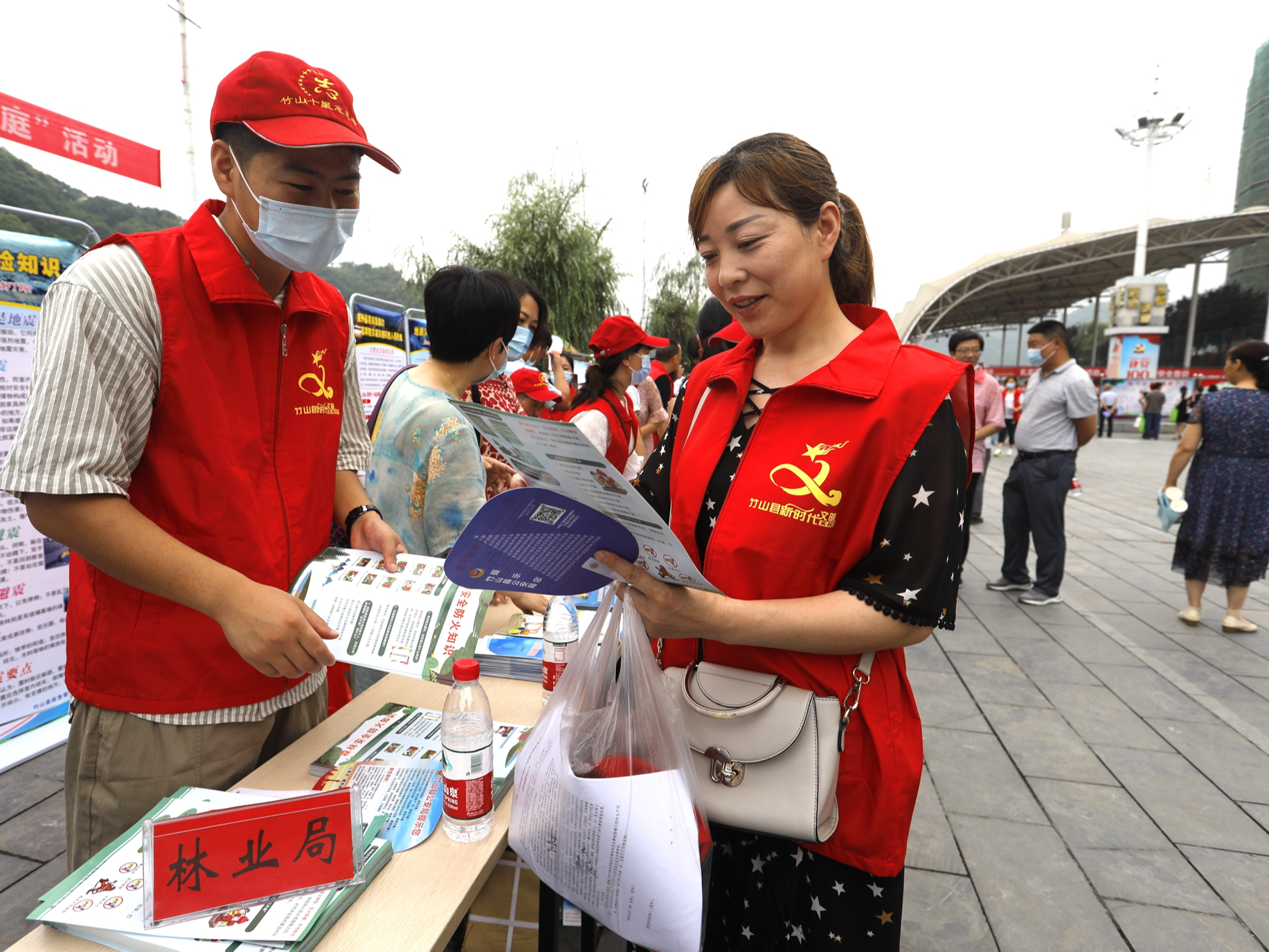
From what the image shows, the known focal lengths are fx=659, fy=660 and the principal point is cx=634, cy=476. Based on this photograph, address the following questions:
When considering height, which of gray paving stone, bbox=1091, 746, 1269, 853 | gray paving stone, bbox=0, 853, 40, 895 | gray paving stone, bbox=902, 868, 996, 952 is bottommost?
gray paving stone, bbox=0, 853, 40, 895

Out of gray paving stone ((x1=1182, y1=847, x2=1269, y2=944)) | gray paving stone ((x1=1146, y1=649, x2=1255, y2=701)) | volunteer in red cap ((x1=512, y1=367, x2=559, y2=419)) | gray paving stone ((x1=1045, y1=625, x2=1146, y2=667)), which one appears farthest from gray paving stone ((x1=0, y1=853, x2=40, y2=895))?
gray paving stone ((x1=1146, y1=649, x2=1255, y2=701))

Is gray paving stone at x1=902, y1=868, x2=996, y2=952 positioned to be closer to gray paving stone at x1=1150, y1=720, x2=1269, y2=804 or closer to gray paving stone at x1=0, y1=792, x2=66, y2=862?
gray paving stone at x1=1150, y1=720, x2=1269, y2=804

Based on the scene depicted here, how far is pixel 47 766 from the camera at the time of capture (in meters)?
2.81

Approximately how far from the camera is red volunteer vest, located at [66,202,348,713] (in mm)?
1066

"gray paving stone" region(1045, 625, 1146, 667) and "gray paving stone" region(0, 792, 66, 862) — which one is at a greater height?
"gray paving stone" region(1045, 625, 1146, 667)

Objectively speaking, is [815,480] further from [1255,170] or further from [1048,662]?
[1255,170]

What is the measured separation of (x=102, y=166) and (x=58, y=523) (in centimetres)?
341

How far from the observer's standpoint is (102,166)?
3320 millimetres

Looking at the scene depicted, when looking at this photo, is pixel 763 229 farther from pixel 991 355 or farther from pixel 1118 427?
pixel 991 355

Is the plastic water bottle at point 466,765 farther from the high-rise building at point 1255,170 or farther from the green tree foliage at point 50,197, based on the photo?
the high-rise building at point 1255,170

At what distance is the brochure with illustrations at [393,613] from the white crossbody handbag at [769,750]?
0.40 m

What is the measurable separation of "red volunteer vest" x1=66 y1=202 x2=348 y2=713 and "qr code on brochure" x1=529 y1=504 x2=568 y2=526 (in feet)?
1.95

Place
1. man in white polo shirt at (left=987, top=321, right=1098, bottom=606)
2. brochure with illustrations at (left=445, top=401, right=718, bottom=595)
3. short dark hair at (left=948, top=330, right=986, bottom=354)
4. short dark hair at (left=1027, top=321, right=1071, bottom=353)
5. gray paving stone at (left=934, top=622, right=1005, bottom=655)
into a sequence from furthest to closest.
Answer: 1. short dark hair at (left=948, top=330, right=986, bottom=354)
2. short dark hair at (left=1027, top=321, right=1071, bottom=353)
3. man in white polo shirt at (left=987, top=321, right=1098, bottom=606)
4. gray paving stone at (left=934, top=622, right=1005, bottom=655)
5. brochure with illustrations at (left=445, top=401, right=718, bottom=595)

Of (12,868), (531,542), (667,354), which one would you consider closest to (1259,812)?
(531,542)
